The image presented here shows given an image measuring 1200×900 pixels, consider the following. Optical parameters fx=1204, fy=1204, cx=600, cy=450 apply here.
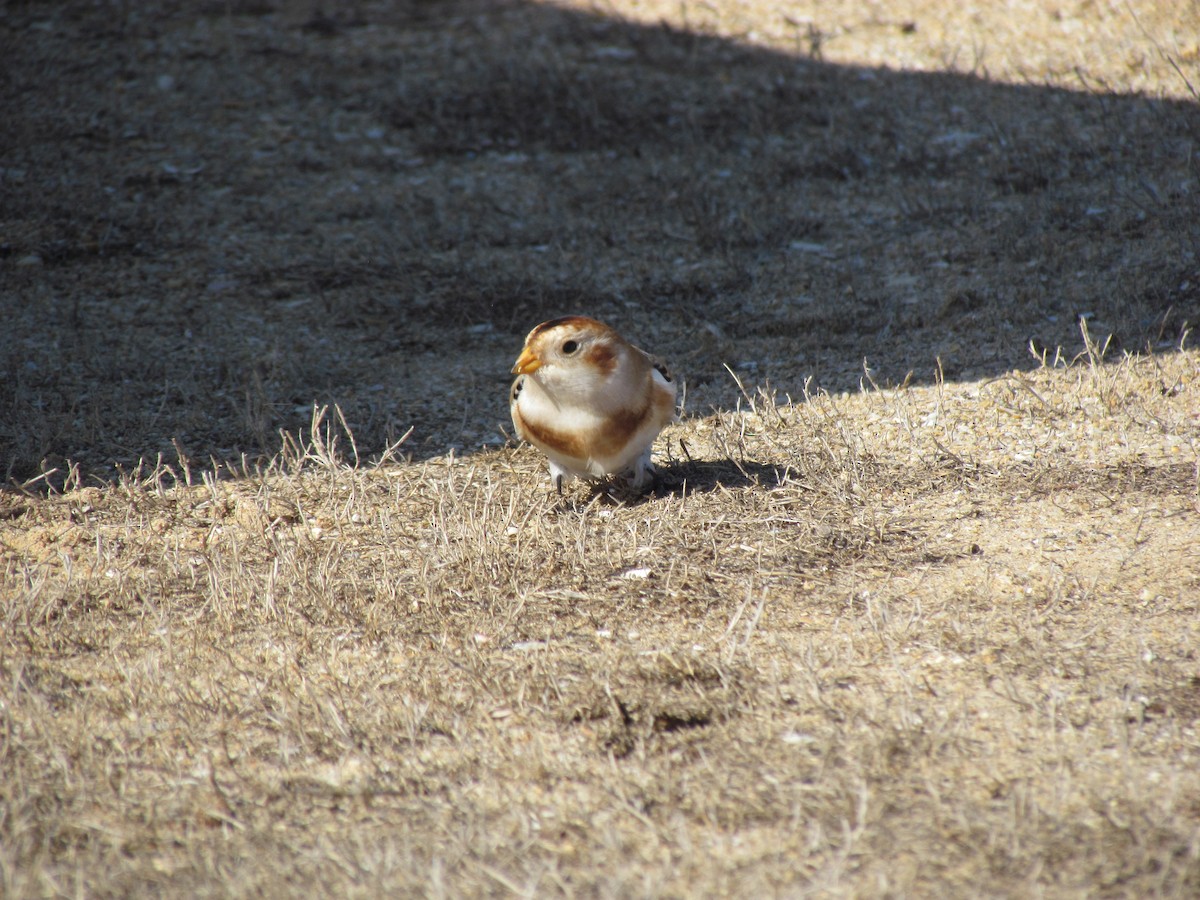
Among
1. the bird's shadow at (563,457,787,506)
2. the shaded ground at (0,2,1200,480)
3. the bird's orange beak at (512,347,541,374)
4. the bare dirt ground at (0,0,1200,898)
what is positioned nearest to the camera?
the bare dirt ground at (0,0,1200,898)

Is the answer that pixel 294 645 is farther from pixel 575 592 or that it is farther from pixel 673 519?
pixel 673 519

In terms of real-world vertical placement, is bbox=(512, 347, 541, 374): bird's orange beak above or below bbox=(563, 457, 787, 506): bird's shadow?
above

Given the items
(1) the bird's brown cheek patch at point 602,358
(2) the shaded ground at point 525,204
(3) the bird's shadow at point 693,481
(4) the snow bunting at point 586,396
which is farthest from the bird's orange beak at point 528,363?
(2) the shaded ground at point 525,204

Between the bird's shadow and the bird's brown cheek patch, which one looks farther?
the bird's shadow

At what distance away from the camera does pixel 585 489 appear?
451 cm

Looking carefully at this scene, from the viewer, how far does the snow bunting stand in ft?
13.2

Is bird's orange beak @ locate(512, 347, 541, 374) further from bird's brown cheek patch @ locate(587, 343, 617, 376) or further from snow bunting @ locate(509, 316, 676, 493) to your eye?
bird's brown cheek patch @ locate(587, 343, 617, 376)

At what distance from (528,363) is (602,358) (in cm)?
25

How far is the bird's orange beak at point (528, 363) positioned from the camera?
398 cm

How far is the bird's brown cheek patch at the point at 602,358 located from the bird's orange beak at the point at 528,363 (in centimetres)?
18

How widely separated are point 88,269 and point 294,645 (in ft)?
13.6

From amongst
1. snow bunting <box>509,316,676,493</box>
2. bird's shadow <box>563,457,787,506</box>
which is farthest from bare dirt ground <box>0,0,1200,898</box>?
snow bunting <box>509,316,676,493</box>

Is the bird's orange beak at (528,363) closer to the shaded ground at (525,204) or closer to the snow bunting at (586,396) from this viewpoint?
the snow bunting at (586,396)

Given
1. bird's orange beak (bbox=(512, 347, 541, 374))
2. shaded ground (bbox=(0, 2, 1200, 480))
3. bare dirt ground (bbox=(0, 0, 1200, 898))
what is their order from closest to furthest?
bare dirt ground (bbox=(0, 0, 1200, 898)) < bird's orange beak (bbox=(512, 347, 541, 374)) < shaded ground (bbox=(0, 2, 1200, 480))
